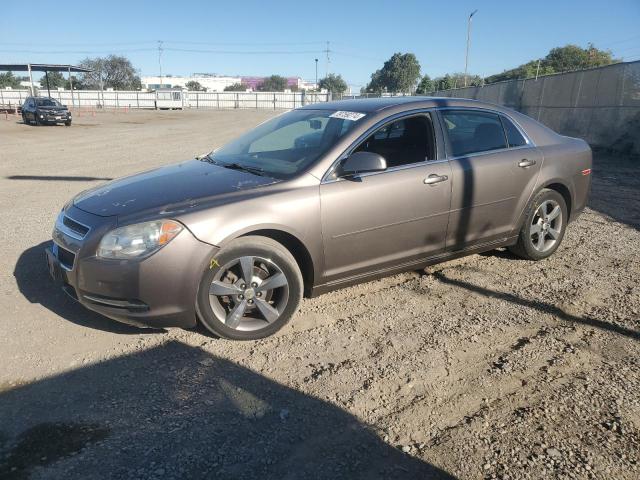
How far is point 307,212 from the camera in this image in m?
3.57

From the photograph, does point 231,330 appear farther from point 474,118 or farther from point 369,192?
point 474,118

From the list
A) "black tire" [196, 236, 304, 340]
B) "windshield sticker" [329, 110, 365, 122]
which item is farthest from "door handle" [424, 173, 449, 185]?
"black tire" [196, 236, 304, 340]

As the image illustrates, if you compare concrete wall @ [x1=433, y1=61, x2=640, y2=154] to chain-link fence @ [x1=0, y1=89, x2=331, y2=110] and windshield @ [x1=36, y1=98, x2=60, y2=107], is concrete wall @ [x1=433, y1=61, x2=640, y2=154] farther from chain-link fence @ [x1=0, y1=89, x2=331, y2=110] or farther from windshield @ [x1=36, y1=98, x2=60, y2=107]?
chain-link fence @ [x1=0, y1=89, x2=331, y2=110]

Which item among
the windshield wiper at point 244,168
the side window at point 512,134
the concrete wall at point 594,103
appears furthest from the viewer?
the concrete wall at point 594,103

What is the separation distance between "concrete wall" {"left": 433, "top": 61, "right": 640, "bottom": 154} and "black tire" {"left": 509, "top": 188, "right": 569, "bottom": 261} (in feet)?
32.5

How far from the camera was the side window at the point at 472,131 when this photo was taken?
4.40 metres

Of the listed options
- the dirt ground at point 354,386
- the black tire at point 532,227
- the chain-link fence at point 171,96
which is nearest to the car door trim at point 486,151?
the black tire at point 532,227

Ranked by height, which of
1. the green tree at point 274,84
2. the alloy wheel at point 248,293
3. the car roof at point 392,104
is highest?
the green tree at point 274,84

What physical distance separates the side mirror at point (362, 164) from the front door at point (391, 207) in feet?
0.27

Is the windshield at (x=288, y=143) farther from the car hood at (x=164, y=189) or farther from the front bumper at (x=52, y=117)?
the front bumper at (x=52, y=117)

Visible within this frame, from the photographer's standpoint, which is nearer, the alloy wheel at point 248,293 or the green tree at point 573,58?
the alloy wheel at point 248,293

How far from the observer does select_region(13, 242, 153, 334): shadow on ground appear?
12.0 feet

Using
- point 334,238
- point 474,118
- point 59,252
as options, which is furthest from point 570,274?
point 59,252

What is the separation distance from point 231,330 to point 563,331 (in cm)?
242
